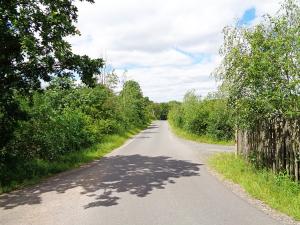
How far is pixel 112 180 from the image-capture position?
13227 mm

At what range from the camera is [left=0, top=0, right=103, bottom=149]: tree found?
39.5ft

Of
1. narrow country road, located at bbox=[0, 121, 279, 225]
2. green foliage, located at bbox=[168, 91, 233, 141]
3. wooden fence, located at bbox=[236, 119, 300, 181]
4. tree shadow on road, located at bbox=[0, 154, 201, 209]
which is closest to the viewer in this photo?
narrow country road, located at bbox=[0, 121, 279, 225]

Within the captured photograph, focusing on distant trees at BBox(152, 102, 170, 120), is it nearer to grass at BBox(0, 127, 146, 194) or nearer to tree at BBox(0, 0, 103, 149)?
grass at BBox(0, 127, 146, 194)

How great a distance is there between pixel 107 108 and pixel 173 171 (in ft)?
67.6

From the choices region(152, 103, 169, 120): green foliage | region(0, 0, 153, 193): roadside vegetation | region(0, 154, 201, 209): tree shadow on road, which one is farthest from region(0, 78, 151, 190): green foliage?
region(152, 103, 169, 120): green foliage

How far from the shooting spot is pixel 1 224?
27.1 feet

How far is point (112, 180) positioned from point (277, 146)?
18.9 ft

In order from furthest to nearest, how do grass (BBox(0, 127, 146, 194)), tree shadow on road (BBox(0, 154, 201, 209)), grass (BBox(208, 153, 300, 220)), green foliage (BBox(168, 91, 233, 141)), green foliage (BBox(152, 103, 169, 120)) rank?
green foliage (BBox(152, 103, 169, 120))
green foliage (BBox(168, 91, 233, 141))
grass (BBox(0, 127, 146, 194))
tree shadow on road (BBox(0, 154, 201, 209))
grass (BBox(208, 153, 300, 220))

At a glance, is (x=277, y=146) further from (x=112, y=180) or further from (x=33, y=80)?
(x=33, y=80)

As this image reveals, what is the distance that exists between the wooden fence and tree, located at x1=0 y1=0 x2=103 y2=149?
22.3ft

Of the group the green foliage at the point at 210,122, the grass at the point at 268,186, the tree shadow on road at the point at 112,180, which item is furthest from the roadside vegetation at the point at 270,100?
the green foliage at the point at 210,122

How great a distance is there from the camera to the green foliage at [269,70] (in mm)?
11367

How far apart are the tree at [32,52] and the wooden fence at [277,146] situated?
22.3 ft

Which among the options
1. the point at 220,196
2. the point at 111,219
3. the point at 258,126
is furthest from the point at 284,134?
the point at 111,219
